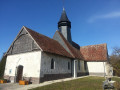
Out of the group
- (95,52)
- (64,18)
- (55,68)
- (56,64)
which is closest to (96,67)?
(95,52)

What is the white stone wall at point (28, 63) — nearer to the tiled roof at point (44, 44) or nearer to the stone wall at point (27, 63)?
the stone wall at point (27, 63)

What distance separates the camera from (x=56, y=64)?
16.8m

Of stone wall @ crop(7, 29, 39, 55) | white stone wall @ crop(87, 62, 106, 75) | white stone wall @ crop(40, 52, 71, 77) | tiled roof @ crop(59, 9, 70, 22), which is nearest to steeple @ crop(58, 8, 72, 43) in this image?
tiled roof @ crop(59, 9, 70, 22)

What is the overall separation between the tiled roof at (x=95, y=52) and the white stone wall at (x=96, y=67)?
106 cm

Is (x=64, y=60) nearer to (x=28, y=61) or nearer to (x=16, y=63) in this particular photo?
(x=28, y=61)

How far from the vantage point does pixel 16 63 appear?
16484 millimetres

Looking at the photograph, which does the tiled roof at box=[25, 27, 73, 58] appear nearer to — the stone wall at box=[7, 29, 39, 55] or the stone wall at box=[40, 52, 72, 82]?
the stone wall at box=[7, 29, 39, 55]

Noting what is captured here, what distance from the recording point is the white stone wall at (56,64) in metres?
14.4

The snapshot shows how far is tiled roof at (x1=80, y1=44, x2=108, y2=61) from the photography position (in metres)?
Answer: 25.7

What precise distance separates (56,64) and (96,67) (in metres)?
13.2

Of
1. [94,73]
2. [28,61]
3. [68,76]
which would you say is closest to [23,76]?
[28,61]

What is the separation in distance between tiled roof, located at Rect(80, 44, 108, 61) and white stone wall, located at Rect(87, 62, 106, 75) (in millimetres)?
1063

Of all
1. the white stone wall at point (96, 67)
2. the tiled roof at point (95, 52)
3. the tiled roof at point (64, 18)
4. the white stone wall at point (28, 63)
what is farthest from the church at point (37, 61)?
the tiled roof at point (64, 18)

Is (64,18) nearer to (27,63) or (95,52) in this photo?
(95,52)
